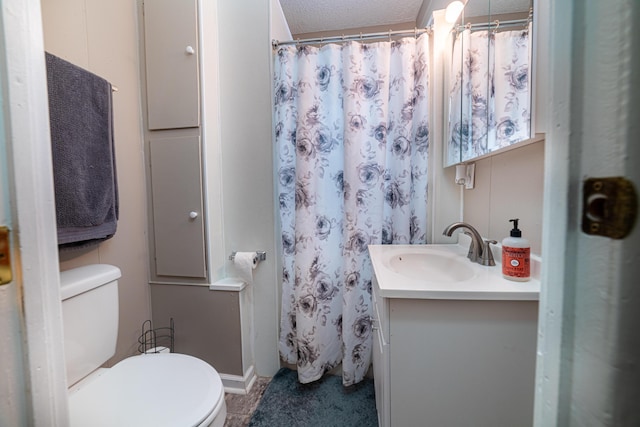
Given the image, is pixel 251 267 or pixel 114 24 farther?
pixel 251 267

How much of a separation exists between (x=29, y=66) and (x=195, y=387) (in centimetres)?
95

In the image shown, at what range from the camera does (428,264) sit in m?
1.20

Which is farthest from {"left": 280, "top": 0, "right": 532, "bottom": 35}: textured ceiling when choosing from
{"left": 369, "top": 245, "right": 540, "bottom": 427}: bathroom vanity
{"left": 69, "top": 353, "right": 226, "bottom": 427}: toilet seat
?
{"left": 69, "top": 353, "right": 226, "bottom": 427}: toilet seat

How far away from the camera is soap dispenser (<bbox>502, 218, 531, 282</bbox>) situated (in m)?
0.79

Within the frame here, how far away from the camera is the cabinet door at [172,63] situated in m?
1.31

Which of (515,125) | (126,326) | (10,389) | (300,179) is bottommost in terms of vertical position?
(126,326)

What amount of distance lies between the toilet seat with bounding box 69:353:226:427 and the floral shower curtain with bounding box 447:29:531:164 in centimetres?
136

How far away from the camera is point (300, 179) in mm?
1396

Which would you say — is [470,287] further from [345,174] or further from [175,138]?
[175,138]

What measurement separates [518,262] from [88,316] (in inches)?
61.7

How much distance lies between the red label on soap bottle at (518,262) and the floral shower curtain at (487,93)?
374mm

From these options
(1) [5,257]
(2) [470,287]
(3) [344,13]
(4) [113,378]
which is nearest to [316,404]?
(4) [113,378]

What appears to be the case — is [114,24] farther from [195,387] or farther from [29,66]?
[195,387]

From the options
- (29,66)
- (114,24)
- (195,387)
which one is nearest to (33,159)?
(29,66)
